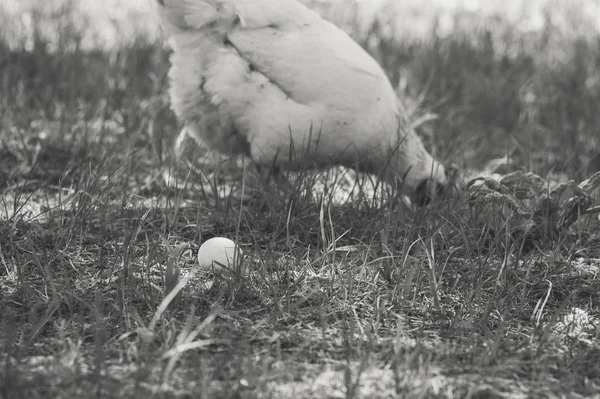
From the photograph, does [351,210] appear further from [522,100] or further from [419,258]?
[522,100]

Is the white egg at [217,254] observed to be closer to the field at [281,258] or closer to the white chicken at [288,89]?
the field at [281,258]

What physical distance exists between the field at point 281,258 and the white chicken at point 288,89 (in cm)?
26

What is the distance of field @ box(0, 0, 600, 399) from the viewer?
6.90 ft

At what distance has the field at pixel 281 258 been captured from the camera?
210 cm

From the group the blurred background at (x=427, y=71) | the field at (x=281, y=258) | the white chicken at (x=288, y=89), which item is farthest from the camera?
the blurred background at (x=427, y=71)

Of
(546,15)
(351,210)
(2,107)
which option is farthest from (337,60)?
(546,15)

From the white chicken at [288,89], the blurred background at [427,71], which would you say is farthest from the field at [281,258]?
the white chicken at [288,89]

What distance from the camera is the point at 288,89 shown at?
378cm

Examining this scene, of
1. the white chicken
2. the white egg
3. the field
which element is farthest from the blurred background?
the white egg

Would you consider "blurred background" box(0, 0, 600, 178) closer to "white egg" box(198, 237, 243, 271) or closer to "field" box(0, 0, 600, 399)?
"field" box(0, 0, 600, 399)

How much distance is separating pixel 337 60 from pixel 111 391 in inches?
89.8

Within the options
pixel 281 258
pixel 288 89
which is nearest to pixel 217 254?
pixel 281 258

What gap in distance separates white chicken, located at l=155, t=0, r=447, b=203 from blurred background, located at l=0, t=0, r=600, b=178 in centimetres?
43

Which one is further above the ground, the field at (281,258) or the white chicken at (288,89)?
the white chicken at (288,89)
